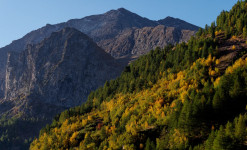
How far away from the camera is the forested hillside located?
61.8 meters

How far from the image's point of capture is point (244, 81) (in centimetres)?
Answer: 6688

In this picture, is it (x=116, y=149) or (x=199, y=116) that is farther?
(x=116, y=149)

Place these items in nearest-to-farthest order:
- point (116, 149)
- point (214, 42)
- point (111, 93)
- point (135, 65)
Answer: point (116, 149) → point (214, 42) → point (111, 93) → point (135, 65)

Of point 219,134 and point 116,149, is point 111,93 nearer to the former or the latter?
point 116,149

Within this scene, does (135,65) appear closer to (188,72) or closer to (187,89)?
(188,72)

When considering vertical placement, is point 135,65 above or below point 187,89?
above

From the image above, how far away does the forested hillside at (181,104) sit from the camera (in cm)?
6175

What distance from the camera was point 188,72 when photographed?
9838 cm

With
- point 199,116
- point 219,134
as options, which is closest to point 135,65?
point 199,116

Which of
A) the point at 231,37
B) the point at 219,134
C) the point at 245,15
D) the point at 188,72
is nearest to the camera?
the point at 219,134

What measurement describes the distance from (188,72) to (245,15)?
61699 millimetres

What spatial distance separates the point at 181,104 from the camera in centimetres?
7275

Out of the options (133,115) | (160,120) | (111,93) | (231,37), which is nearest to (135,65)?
(111,93)

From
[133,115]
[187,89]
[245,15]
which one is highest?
[245,15]
